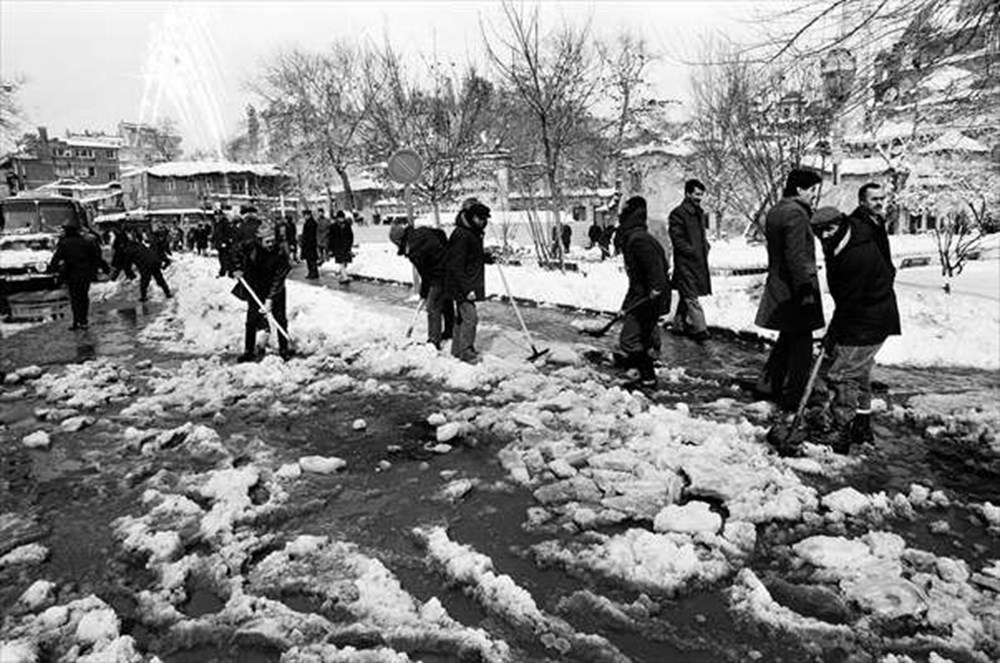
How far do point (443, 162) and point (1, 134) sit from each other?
2729 centimetres

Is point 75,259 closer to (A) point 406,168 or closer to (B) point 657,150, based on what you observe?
(A) point 406,168

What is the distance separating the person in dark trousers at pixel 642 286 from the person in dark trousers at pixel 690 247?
1.51 metres

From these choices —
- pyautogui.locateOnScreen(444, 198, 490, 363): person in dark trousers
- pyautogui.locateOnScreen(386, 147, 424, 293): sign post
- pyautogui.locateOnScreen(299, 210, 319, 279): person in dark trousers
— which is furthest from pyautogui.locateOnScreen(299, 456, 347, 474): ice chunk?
pyautogui.locateOnScreen(299, 210, 319, 279): person in dark trousers

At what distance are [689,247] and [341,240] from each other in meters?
11.7

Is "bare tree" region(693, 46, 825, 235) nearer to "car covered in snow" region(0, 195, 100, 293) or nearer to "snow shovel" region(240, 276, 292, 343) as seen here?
"snow shovel" region(240, 276, 292, 343)

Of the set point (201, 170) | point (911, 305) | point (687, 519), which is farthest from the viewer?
point (201, 170)

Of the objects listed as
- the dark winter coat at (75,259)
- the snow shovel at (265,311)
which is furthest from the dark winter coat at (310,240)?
the snow shovel at (265,311)

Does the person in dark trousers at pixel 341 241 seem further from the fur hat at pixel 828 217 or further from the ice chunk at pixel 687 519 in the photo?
the ice chunk at pixel 687 519

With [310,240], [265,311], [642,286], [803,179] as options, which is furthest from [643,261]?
[310,240]

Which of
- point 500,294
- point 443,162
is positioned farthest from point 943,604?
point 443,162

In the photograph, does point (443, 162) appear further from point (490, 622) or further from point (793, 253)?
point (490, 622)

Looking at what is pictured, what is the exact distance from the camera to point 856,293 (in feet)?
15.8

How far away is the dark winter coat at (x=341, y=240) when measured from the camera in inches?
707

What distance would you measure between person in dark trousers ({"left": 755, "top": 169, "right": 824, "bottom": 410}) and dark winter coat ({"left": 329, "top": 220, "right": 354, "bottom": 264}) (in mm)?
13657
